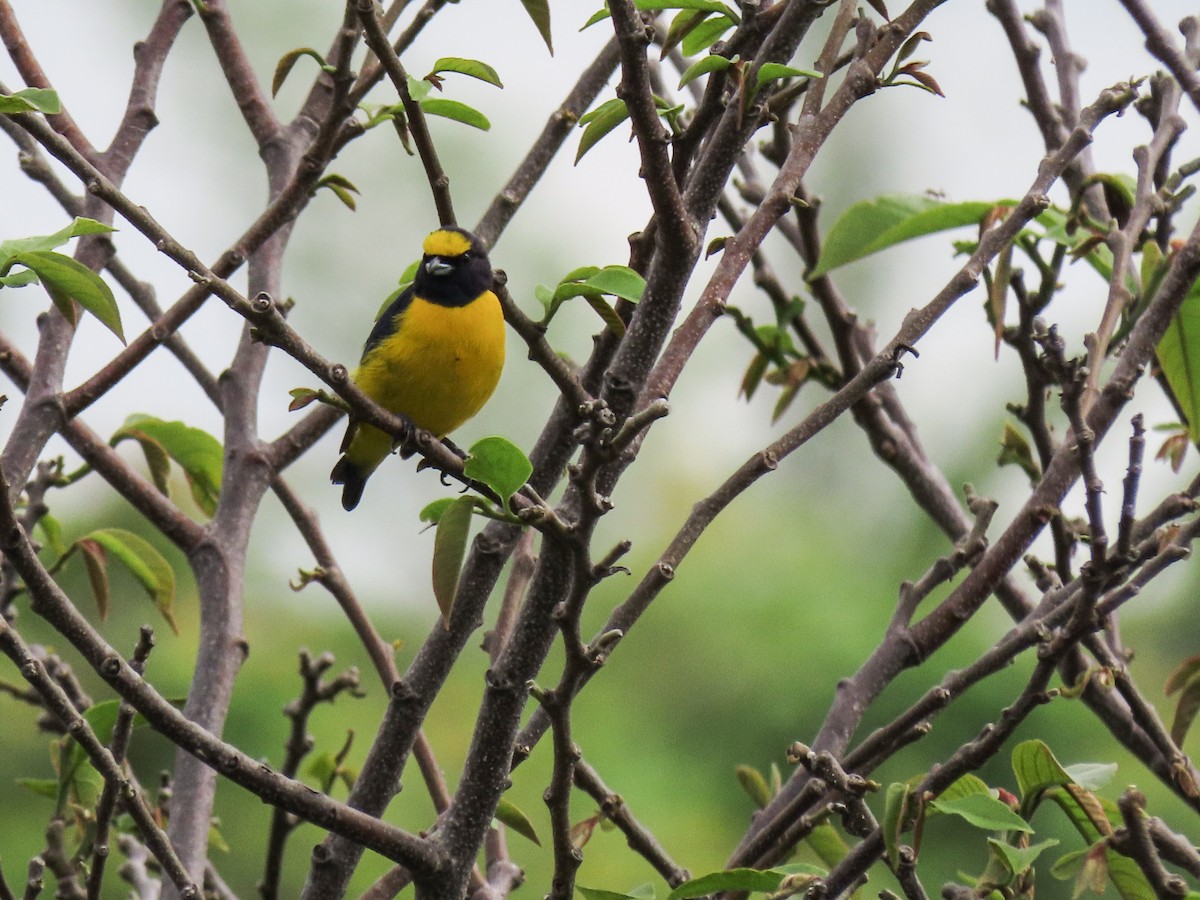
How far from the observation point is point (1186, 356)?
1842mm

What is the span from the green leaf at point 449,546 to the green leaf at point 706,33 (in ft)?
2.16

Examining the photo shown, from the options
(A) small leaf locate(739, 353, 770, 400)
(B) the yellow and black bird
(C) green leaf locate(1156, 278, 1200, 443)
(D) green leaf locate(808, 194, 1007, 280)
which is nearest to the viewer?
(C) green leaf locate(1156, 278, 1200, 443)

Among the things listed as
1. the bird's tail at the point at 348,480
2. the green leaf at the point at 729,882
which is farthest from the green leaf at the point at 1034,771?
the bird's tail at the point at 348,480

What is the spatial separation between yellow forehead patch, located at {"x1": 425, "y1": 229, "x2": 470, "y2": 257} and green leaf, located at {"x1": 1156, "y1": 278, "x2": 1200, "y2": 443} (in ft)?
4.41

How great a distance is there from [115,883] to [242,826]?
1490mm

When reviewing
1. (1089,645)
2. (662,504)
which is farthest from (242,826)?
(1089,645)

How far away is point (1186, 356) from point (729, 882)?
1.00 m

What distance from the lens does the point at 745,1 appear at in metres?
1.64

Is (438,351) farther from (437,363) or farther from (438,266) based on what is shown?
(438,266)

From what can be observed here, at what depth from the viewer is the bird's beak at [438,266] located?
8.79 ft

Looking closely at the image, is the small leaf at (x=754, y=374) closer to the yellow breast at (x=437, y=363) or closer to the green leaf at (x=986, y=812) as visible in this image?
the yellow breast at (x=437, y=363)

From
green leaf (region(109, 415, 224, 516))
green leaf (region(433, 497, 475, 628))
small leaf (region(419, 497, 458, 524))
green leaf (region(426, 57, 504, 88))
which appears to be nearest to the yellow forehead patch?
green leaf (region(109, 415, 224, 516))

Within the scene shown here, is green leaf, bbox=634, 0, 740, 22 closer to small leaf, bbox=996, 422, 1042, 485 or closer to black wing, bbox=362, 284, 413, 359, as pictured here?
small leaf, bbox=996, 422, 1042, 485

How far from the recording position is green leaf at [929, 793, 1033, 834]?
1.40 metres
